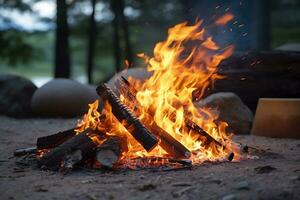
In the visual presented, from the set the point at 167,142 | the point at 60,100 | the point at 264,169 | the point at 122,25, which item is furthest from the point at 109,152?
the point at 122,25

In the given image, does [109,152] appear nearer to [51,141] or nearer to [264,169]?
[51,141]

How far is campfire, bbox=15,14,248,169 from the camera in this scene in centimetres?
515

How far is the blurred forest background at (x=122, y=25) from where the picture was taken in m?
15.1

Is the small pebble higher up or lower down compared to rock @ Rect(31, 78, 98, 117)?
lower down

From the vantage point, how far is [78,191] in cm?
417

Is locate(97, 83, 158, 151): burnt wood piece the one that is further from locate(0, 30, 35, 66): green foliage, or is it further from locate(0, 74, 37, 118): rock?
locate(0, 30, 35, 66): green foliage

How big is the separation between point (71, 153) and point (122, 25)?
12754 mm

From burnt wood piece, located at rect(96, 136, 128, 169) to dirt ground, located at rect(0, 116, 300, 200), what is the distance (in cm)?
11

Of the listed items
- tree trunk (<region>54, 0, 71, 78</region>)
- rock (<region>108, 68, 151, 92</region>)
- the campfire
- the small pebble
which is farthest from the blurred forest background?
the small pebble

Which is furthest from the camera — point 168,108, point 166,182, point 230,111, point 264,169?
point 230,111

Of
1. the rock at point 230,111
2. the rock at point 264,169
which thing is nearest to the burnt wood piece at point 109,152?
the rock at point 264,169

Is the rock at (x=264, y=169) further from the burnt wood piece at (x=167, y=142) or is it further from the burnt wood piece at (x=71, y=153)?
Result: the burnt wood piece at (x=71, y=153)

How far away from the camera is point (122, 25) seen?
17500 millimetres

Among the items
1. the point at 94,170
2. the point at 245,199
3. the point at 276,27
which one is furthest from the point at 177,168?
the point at 276,27
